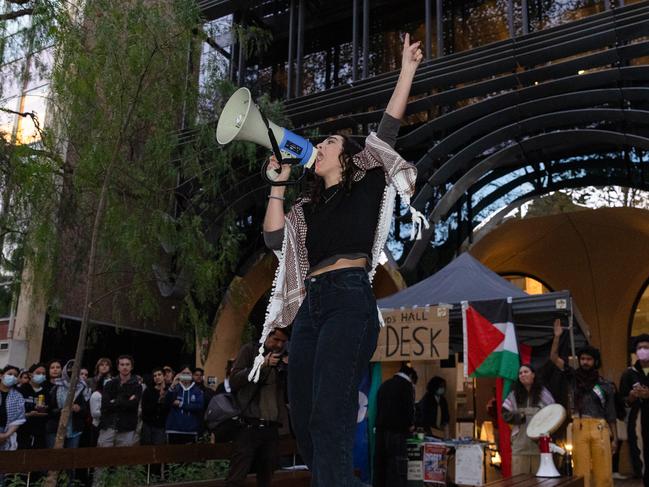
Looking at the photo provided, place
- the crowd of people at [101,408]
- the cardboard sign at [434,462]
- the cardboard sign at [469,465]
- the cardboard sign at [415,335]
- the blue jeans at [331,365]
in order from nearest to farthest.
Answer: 1. the blue jeans at [331,365]
2. the cardboard sign at [415,335]
3. the cardboard sign at [469,465]
4. the cardboard sign at [434,462]
5. the crowd of people at [101,408]

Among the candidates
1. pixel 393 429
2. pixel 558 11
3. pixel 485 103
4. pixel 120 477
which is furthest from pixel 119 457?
pixel 558 11

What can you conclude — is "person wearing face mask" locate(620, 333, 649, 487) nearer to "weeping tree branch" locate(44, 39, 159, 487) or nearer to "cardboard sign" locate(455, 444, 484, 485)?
"cardboard sign" locate(455, 444, 484, 485)

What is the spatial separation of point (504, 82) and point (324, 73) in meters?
5.11

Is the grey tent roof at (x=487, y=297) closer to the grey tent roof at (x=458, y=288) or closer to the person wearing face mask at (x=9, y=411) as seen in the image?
the grey tent roof at (x=458, y=288)

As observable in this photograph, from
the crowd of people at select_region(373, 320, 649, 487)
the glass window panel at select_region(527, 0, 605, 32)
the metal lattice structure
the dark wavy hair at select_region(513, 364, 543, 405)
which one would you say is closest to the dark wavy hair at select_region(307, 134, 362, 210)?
the crowd of people at select_region(373, 320, 649, 487)

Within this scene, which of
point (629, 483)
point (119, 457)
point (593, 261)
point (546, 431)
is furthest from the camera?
point (593, 261)

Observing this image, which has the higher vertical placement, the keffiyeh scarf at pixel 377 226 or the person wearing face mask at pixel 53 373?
the keffiyeh scarf at pixel 377 226

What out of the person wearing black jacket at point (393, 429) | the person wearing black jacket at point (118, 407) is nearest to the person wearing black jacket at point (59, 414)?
the person wearing black jacket at point (118, 407)

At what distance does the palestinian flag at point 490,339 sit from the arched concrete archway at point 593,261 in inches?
289

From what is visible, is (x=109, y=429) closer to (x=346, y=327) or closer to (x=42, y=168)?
(x=42, y=168)

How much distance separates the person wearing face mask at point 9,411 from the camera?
777 centimetres

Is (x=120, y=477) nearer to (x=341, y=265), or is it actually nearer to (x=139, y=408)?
(x=139, y=408)

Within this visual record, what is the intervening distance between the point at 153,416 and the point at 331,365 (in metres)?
8.09

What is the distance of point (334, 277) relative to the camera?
94.2 inches
